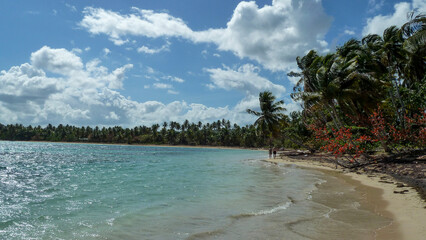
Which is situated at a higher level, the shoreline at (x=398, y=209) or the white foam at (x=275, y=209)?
the shoreline at (x=398, y=209)

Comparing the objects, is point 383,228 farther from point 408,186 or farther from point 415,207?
point 408,186

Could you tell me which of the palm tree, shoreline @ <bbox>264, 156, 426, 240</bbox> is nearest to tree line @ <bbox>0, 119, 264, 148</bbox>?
the palm tree

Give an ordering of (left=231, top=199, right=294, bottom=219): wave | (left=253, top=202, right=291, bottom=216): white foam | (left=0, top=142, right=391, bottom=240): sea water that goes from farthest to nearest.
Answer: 1. (left=253, top=202, right=291, bottom=216): white foam
2. (left=231, top=199, right=294, bottom=219): wave
3. (left=0, top=142, right=391, bottom=240): sea water

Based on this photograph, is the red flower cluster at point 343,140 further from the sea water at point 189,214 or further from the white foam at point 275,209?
the white foam at point 275,209

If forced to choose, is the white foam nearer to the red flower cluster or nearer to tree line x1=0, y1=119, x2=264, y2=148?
the red flower cluster

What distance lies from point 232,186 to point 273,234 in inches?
305

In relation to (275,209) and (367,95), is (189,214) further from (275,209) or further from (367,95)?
(367,95)

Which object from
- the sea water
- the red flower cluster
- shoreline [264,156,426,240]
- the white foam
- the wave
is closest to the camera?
shoreline [264,156,426,240]

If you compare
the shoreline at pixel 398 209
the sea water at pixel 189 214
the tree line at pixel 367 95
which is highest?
the tree line at pixel 367 95

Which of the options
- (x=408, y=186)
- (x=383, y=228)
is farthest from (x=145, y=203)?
(x=408, y=186)

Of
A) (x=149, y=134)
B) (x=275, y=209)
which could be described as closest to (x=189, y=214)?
(x=275, y=209)

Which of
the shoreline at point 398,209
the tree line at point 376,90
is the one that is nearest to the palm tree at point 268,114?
the tree line at point 376,90

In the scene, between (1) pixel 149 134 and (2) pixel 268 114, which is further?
(1) pixel 149 134

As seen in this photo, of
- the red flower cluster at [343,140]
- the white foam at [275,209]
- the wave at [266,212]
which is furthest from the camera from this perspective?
the red flower cluster at [343,140]
